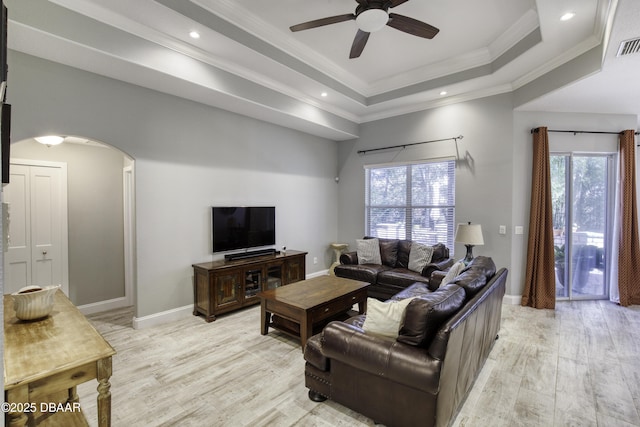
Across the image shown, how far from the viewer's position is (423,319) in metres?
1.87

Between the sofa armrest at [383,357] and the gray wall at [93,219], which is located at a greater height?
the gray wall at [93,219]

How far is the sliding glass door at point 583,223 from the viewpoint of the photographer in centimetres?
466

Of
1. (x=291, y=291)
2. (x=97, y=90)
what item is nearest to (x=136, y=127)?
(x=97, y=90)

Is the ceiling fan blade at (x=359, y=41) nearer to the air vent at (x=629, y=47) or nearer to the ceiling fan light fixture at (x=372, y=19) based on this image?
the ceiling fan light fixture at (x=372, y=19)

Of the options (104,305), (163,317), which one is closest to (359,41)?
(163,317)

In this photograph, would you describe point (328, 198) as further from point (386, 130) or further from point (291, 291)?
point (291, 291)

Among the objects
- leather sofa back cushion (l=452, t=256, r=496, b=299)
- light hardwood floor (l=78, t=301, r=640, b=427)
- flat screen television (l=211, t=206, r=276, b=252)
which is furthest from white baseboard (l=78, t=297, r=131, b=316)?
leather sofa back cushion (l=452, t=256, r=496, b=299)

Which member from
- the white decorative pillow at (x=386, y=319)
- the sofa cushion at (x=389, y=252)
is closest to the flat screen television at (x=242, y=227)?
the sofa cushion at (x=389, y=252)

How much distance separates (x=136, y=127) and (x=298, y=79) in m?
2.21

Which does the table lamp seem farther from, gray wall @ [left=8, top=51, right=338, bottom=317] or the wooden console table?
the wooden console table

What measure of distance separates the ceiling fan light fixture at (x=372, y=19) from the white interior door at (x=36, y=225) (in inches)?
163

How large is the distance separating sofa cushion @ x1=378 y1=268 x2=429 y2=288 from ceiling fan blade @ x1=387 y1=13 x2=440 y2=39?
2.99 m

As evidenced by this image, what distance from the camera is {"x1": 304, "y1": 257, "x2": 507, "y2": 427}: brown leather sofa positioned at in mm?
1786

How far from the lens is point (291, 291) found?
3.52 meters
